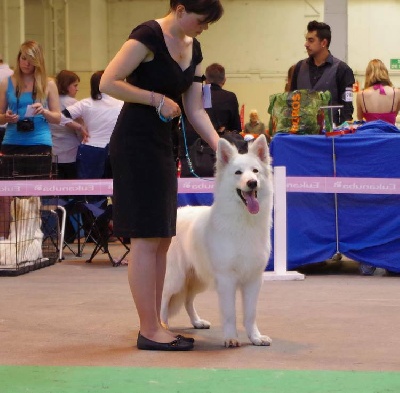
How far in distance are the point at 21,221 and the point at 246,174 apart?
3325mm

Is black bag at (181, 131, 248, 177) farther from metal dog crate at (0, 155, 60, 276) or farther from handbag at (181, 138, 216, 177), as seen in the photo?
metal dog crate at (0, 155, 60, 276)

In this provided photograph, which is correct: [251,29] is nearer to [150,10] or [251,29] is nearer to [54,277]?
[150,10]

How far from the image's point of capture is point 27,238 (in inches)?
275

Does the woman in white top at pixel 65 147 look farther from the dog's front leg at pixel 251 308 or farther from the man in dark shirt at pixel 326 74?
the dog's front leg at pixel 251 308

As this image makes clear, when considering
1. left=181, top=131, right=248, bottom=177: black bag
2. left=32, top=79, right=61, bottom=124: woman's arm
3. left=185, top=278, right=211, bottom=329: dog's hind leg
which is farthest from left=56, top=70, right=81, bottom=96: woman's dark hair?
left=185, top=278, right=211, bottom=329: dog's hind leg

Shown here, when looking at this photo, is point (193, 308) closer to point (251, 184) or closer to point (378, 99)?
point (251, 184)

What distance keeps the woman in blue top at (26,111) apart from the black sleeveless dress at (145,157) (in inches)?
137

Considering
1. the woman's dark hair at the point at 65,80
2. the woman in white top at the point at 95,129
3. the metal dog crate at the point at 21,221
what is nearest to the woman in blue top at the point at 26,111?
the metal dog crate at the point at 21,221

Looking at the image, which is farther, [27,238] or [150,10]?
[150,10]

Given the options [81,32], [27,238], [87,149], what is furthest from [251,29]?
[27,238]

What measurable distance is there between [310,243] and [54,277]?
1.90 m

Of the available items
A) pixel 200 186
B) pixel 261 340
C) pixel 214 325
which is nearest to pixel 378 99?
pixel 200 186

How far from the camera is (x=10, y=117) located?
713cm

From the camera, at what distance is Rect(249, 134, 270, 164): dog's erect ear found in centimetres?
408
